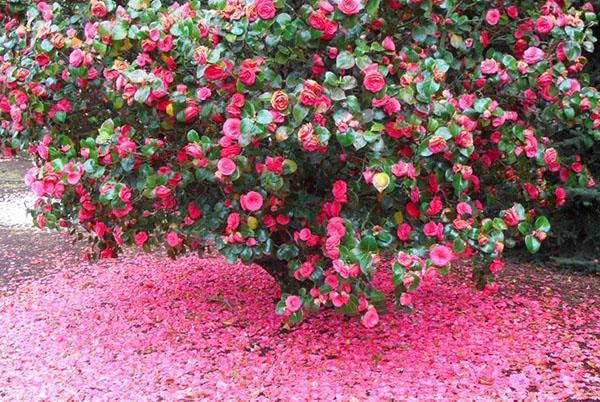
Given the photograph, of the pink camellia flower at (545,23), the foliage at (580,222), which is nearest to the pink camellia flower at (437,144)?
the pink camellia flower at (545,23)

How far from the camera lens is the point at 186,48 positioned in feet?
7.68

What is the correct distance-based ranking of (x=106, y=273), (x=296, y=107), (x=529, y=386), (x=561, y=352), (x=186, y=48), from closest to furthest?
1. (x=296, y=107)
2. (x=186, y=48)
3. (x=529, y=386)
4. (x=561, y=352)
5. (x=106, y=273)

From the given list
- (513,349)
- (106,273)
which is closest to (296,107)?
(513,349)

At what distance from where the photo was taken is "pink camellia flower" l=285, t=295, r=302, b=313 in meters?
2.55

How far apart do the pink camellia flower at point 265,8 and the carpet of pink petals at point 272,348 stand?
150 centimetres

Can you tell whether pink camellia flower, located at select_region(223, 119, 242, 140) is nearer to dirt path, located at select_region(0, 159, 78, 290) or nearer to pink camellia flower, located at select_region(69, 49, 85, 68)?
pink camellia flower, located at select_region(69, 49, 85, 68)

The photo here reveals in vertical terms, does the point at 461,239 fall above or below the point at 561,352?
above

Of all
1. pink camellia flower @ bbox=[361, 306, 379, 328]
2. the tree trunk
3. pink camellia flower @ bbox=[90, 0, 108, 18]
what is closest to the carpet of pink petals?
the tree trunk

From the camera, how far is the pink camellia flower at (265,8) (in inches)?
86.0

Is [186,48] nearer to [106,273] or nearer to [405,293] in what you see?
[405,293]

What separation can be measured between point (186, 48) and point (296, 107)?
519 millimetres

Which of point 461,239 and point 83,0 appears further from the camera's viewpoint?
point 83,0

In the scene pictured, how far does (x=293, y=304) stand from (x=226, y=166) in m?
0.67

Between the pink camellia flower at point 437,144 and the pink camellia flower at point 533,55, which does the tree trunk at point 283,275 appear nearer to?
→ the pink camellia flower at point 437,144
